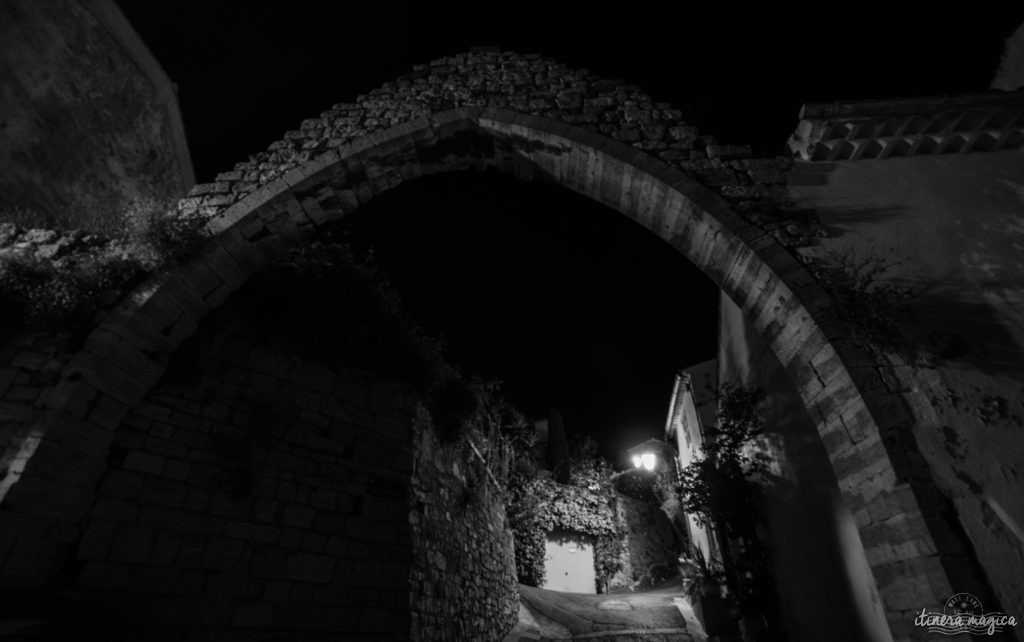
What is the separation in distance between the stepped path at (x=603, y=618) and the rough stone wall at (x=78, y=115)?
30.7 feet

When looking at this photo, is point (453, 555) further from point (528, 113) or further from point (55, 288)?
point (528, 113)

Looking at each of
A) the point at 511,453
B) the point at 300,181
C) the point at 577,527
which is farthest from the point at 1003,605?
the point at 577,527

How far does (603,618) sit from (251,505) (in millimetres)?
7605

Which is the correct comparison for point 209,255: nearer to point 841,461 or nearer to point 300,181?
point 300,181

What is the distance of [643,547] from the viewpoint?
52.1 ft

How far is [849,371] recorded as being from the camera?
10.2ft

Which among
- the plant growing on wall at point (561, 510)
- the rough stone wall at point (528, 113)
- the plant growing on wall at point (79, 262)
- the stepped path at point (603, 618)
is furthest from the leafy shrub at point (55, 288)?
the plant growing on wall at point (561, 510)

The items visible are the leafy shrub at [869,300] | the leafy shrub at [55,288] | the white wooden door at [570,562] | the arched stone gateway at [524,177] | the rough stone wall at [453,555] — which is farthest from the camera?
the white wooden door at [570,562]

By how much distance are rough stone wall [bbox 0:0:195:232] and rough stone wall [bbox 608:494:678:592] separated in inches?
609

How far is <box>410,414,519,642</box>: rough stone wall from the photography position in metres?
5.60

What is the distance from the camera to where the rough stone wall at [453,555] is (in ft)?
18.4

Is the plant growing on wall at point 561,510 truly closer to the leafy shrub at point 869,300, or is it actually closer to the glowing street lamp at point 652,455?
the glowing street lamp at point 652,455

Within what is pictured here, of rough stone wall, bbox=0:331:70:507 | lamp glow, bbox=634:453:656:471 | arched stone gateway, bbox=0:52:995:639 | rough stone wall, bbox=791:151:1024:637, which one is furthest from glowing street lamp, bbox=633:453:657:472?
rough stone wall, bbox=0:331:70:507

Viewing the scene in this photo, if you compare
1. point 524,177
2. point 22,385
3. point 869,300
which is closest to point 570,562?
point 524,177
